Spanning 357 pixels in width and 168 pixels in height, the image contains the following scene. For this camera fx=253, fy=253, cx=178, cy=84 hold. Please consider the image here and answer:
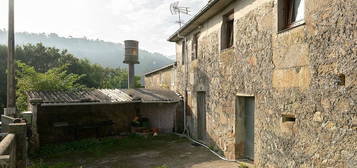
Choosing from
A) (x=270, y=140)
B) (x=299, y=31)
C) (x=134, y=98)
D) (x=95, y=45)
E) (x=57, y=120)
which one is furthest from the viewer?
(x=95, y=45)

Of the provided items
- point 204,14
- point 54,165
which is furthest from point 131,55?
point 54,165

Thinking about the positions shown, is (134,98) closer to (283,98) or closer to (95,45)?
(283,98)

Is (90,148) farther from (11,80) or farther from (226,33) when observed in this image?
(226,33)

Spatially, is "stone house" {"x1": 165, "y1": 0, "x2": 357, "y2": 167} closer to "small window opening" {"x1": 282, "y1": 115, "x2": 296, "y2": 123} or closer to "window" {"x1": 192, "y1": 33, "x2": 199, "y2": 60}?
"small window opening" {"x1": 282, "y1": 115, "x2": 296, "y2": 123}

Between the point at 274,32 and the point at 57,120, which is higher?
the point at 274,32

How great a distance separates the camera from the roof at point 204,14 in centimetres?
729

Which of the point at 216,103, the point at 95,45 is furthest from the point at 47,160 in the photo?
the point at 95,45

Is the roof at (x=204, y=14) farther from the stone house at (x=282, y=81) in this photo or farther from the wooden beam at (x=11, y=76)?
the wooden beam at (x=11, y=76)

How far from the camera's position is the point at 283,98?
5.01 metres

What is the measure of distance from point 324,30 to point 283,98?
4.97ft

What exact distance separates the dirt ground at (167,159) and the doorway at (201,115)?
0.93 meters

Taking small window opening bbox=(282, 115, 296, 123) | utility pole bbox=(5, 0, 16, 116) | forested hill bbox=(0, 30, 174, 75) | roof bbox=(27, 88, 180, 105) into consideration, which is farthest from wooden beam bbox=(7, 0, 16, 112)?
forested hill bbox=(0, 30, 174, 75)

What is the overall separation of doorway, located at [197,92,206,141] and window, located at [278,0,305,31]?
4.82 meters

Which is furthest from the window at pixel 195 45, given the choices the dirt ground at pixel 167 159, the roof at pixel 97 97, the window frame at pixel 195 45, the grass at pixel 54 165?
the grass at pixel 54 165
